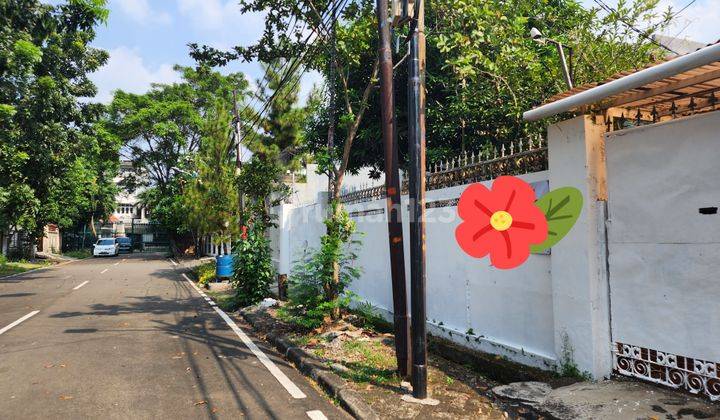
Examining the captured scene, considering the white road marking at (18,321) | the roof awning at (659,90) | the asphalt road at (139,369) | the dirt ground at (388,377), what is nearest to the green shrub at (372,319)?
the dirt ground at (388,377)

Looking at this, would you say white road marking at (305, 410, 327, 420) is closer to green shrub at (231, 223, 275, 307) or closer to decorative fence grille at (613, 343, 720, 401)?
decorative fence grille at (613, 343, 720, 401)

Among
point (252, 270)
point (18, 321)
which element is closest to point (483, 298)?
point (252, 270)

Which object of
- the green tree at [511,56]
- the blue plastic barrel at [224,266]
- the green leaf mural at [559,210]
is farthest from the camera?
the blue plastic barrel at [224,266]

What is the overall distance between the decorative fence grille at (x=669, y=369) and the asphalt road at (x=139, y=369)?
2727 mm

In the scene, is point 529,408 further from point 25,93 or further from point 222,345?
point 25,93

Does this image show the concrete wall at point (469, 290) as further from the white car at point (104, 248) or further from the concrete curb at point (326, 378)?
the white car at point (104, 248)

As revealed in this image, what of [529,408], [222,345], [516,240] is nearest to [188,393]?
[222,345]

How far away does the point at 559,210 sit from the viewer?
15.8ft

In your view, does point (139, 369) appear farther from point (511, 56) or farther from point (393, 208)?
point (511, 56)

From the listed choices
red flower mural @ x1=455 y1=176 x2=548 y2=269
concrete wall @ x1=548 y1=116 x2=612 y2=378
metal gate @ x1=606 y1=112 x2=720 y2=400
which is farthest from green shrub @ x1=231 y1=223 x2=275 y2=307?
metal gate @ x1=606 y1=112 x2=720 y2=400

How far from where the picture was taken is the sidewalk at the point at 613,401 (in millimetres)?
3672

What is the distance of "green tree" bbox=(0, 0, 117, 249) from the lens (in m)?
14.1

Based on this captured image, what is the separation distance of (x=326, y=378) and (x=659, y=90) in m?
4.43

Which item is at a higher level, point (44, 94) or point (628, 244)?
point (44, 94)
